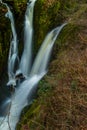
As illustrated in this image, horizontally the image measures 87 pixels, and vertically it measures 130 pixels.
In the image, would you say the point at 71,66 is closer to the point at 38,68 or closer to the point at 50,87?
the point at 50,87

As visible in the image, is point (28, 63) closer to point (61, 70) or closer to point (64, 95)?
point (61, 70)

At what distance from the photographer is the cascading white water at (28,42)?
36.2ft

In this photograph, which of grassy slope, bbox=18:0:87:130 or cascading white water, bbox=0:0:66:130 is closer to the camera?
grassy slope, bbox=18:0:87:130

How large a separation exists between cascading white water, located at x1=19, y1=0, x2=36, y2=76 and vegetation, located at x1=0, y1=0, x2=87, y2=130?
175 mm

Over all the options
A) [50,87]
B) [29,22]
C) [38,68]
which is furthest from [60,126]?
[29,22]

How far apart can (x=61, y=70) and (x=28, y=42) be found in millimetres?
3117

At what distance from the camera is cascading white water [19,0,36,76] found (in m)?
11.0

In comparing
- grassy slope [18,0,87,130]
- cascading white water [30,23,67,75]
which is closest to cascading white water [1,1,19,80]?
cascading white water [30,23,67,75]

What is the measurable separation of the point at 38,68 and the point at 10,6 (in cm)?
249

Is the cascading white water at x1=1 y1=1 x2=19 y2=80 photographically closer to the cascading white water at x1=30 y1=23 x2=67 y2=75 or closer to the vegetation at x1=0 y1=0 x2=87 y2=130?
the vegetation at x1=0 y1=0 x2=87 y2=130

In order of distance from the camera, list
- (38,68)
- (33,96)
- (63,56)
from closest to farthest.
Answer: (33,96) < (63,56) < (38,68)

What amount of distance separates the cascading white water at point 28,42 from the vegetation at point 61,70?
175 millimetres

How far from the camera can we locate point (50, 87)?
822 cm

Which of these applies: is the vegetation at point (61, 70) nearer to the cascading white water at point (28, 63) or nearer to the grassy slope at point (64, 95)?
the grassy slope at point (64, 95)
